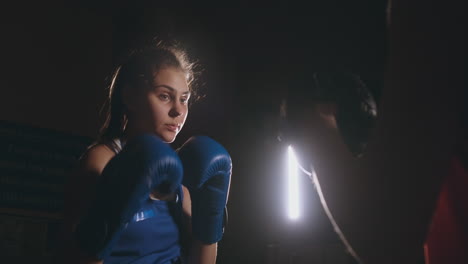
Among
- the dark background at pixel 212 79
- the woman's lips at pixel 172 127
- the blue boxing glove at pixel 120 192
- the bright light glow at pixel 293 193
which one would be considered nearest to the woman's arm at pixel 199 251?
the woman's lips at pixel 172 127

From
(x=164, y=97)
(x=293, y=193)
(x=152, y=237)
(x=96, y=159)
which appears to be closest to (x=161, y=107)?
(x=164, y=97)

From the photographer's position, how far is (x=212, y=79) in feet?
8.81

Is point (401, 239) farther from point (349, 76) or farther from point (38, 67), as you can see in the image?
point (38, 67)

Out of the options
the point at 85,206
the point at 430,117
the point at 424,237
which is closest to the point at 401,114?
the point at 430,117

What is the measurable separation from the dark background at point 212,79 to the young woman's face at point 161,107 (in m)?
1.10

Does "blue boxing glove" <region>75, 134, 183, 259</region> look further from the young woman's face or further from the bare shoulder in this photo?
the young woman's face

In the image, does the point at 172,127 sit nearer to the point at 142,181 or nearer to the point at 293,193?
the point at 142,181

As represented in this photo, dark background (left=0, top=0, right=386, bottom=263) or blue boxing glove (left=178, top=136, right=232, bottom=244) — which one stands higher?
dark background (left=0, top=0, right=386, bottom=263)

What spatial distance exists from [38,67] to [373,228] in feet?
7.28

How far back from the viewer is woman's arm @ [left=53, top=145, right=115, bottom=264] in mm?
903

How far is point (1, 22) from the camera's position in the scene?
2.14 m

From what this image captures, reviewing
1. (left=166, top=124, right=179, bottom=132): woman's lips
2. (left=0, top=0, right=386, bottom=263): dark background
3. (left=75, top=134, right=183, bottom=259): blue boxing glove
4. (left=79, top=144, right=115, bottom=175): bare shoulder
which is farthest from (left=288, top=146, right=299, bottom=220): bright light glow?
(left=75, top=134, right=183, bottom=259): blue boxing glove

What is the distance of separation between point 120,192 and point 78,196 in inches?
8.7

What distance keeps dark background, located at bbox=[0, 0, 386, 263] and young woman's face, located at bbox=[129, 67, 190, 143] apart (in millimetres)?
1104
